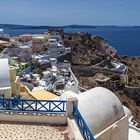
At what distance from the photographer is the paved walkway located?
924 cm

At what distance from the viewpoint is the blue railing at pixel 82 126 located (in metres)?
8.07

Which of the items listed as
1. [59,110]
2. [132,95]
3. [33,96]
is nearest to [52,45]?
[132,95]

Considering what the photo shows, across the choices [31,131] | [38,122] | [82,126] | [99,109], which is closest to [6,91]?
[99,109]

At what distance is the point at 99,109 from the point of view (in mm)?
11484

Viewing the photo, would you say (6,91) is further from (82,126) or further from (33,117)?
(82,126)

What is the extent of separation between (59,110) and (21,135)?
60.0 inches

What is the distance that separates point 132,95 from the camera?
42.0m

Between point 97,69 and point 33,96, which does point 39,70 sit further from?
point 33,96

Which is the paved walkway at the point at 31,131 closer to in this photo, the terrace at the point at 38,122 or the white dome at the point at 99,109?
the terrace at the point at 38,122

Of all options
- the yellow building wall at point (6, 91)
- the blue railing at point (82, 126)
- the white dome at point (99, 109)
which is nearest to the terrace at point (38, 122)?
the blue railing at point (82, 126)

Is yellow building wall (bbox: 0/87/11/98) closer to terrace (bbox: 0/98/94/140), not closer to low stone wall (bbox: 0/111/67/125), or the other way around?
terrace (bbox: 0/98/94/140)

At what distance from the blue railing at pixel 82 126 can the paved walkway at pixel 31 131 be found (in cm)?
52

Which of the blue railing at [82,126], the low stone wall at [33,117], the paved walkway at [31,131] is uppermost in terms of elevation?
the blue railing at [82,126]

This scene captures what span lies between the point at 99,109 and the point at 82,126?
2709 mm
